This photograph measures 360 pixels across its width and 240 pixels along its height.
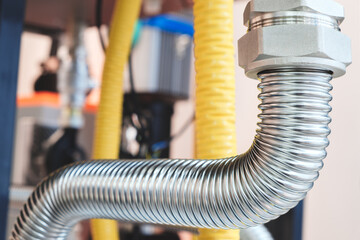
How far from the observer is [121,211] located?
0.87 ft

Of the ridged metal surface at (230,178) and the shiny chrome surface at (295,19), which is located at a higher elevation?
the shiny chrome surface at (295,19)

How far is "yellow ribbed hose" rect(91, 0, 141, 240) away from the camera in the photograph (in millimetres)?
492

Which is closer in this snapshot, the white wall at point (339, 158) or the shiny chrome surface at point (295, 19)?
the shiny chrome surface at point (295, 19)

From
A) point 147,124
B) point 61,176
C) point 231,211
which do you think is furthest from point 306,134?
point 147,124

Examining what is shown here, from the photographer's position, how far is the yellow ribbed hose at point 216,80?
285 millimetres

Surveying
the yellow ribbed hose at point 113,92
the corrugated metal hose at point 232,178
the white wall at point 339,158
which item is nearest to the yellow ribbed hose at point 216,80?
the corrugated metal hose at point 232,178

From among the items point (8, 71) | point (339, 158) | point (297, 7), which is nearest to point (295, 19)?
point (297, 7)

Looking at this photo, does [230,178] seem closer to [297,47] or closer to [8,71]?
[297,47]

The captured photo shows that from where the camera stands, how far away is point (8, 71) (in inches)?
17.0

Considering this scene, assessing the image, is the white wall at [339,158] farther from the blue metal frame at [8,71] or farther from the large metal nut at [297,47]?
the large metal nut at [297,47]

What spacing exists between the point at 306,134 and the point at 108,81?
1.12 feet

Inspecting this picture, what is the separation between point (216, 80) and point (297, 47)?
0.09 m

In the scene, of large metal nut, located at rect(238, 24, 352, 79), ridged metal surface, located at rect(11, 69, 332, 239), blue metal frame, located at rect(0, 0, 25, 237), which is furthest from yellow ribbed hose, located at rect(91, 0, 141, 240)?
large metal nut, located at rect(238, 24, 352, 79)

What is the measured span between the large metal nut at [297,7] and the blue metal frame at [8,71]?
0.29m
